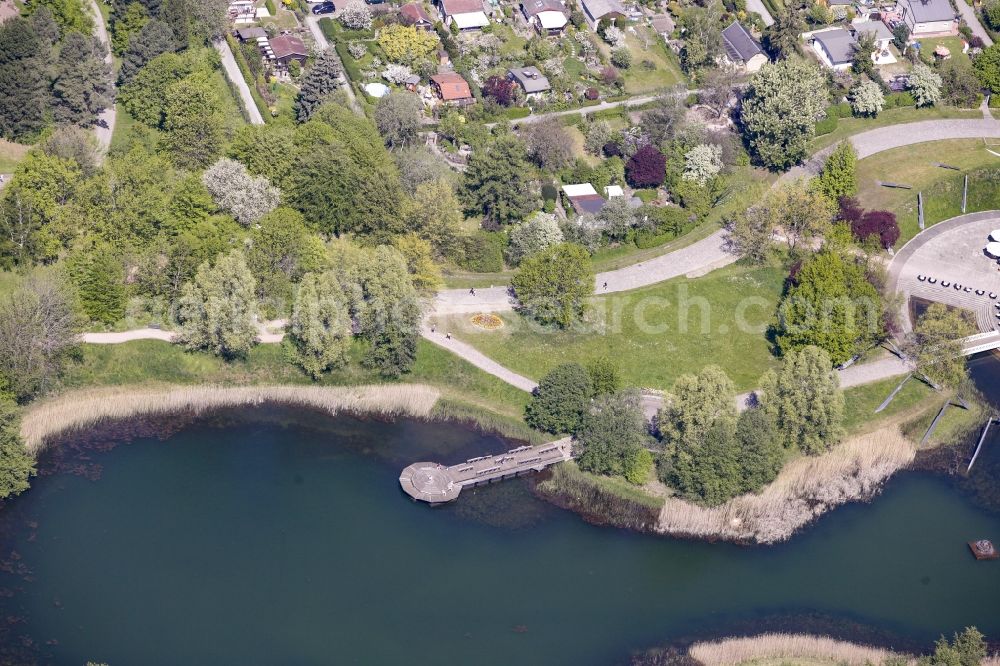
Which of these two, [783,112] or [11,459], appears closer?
[11,459]

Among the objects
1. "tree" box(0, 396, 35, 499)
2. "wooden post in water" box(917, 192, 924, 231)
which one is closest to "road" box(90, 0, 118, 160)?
A: "tree" box(0, 396, 35, 499)

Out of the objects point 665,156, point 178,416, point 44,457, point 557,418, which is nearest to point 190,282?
A: point 178,416

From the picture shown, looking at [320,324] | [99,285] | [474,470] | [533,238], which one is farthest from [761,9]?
[99,285]

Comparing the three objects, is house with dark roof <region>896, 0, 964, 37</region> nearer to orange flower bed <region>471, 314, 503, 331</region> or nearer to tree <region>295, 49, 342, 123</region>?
tree <region>295, 49, 342, 123</region>

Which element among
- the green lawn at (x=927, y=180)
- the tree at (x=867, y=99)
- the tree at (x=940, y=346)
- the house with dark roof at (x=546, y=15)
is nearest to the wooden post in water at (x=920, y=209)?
the green lawn at (x=927, y=180)

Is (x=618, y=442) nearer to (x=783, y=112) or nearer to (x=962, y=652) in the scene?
(x=962, y=652)

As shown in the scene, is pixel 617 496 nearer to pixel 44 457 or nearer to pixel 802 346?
pixel 802 346
